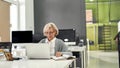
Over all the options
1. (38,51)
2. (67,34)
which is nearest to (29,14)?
(67,34)

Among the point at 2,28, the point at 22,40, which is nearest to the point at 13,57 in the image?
the point at 22,40

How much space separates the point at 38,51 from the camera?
356 centimetres

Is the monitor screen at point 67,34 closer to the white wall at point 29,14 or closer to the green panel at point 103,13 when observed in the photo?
the white wall at point 29,14

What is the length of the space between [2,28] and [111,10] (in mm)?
10527

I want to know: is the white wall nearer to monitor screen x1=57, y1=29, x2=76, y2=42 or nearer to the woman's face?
monitor screen x1=57, y1=29, x2=76, y2=42

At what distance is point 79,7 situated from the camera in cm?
875

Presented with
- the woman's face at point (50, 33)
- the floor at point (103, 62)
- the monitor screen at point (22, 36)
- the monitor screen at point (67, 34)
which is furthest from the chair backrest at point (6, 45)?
the floor at point (103, 62)

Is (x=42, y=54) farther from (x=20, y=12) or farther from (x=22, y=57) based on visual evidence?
(x=20, y=12)

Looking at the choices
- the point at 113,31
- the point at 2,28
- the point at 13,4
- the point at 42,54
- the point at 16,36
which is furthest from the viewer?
the point at 113,31

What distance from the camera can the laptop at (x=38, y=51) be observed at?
349cm

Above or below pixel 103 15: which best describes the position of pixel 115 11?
above

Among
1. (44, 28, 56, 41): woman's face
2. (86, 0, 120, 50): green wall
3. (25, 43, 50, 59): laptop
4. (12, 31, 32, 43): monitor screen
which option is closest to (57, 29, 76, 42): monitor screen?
(12, 31, 32, 43): monitor screen

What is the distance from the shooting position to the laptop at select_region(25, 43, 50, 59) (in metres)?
3.49

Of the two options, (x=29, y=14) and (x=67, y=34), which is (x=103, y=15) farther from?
(x=67, y=34)
